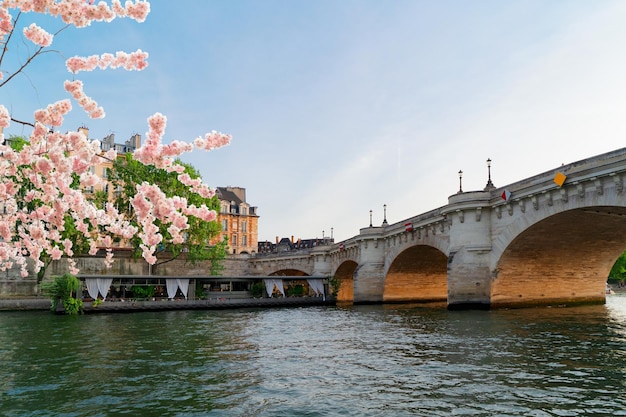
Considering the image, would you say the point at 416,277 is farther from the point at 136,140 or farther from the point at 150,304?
the point at 136,140

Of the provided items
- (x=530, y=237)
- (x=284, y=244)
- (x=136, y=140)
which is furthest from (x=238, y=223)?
(x=530, y=237)

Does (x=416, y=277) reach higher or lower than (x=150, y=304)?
higher

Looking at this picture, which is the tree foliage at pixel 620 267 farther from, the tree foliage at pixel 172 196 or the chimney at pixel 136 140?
the chimney at pixel 136 140

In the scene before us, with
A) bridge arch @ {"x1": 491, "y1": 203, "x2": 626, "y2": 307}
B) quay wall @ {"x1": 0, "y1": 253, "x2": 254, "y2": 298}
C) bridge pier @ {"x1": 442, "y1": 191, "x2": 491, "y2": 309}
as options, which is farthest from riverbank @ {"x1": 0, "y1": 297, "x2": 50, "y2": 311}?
bridge arch @ {"x1": 491, "y1": 203, "x2": 626, "y2": 307}

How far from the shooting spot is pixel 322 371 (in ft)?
55.6

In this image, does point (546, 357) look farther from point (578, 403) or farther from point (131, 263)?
point (131, 263)

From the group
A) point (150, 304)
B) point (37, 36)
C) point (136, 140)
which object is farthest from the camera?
point (136, 140)

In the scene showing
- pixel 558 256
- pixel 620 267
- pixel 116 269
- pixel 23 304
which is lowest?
pixel 23 304

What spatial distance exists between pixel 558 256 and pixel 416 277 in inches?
835

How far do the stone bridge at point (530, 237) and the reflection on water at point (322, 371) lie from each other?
7419mm

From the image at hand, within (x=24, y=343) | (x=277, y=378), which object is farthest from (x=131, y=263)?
(x=277, y=378)

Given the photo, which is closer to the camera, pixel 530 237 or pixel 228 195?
pixel 530 237

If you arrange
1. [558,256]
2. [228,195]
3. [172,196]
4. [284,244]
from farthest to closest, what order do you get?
[284,244], [228,195], [172,196], [558,256]

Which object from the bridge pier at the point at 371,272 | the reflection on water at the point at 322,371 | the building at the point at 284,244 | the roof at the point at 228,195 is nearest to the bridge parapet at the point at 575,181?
the reflection on water at the point at 322,371
